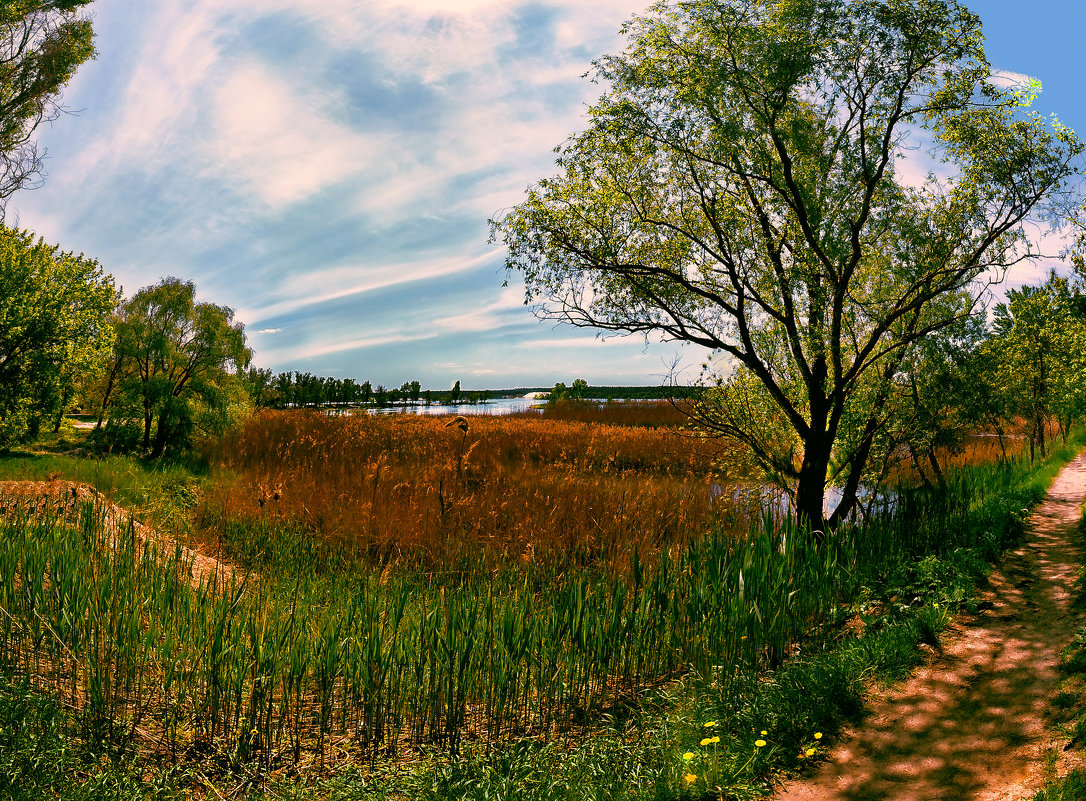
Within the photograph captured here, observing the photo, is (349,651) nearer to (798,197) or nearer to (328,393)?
(798,197)

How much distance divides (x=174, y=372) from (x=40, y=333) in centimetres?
403

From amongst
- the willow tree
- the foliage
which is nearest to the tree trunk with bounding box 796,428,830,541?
the willow tree

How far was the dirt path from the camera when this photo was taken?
3875 millimetres

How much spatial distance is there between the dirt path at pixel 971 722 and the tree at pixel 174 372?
20051mm

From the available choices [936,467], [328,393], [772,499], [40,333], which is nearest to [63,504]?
[40,333]

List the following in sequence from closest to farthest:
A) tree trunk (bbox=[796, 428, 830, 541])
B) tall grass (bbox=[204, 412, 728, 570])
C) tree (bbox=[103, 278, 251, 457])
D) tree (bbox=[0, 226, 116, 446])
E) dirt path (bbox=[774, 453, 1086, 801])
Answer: dirt path (bbox=[774, 453, 1086, 801])
tall grass (bbox=[204, 412, 728, 570])
tree trunk (bbox=[796, 428, 830, 541])
tree (bbox=[0, 226, 116, 446])
tree (bbox=[103, 278, 251, 457])

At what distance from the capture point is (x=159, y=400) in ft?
62.9

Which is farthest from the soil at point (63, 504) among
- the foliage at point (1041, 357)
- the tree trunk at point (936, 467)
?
the foliage at point (1041, 357)

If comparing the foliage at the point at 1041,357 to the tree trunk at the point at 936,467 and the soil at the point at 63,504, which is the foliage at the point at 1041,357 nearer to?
the tree trunk at the point at 936,467

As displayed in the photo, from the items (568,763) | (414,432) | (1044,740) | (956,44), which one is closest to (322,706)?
(568,763)

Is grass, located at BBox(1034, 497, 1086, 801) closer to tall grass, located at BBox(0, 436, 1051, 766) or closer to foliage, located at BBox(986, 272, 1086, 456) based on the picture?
tall grass, located at BBox(0, 436, 1051, 766)

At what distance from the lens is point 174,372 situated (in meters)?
20.5

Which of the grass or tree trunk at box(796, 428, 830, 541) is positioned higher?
tree trunk at box(796, 428, 830, 541)

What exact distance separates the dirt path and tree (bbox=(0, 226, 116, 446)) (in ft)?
66.3
